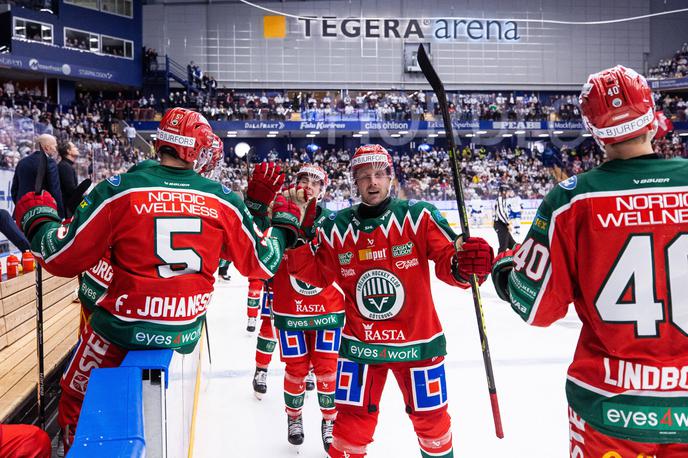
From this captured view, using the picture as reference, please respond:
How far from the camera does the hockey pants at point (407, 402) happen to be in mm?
2480

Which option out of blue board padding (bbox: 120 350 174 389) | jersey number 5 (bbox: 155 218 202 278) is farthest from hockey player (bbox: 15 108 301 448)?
blue board padding (bbox: 120 350 174 389)

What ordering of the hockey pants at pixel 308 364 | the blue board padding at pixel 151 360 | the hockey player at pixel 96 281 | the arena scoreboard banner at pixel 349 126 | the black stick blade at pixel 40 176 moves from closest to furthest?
the blue board padding at pixel 151 360, the black stick blade at pixel 40 176, the hockey player at pixel 96 281, the hockey pants at pixel 308 364, the arena scoreboard banner at pixel 349 126

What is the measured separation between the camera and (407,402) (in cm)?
255

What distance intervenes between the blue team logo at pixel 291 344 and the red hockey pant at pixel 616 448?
2204 millimetres

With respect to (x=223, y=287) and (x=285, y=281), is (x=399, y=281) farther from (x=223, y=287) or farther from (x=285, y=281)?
(x=223, y=287)

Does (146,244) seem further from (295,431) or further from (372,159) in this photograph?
(295,431)

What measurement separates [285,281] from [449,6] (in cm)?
2798

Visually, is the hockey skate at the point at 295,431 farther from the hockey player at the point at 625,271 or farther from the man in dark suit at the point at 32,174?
the man in dark suit at the point at 32,174

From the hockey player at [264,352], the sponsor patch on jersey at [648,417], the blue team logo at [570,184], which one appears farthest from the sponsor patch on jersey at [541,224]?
the hockey player at [264,352]

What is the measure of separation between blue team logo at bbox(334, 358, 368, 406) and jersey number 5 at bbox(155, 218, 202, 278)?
0.86 metres

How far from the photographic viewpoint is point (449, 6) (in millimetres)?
28688

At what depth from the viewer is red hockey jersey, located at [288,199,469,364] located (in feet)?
8.22

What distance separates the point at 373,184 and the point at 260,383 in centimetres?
224

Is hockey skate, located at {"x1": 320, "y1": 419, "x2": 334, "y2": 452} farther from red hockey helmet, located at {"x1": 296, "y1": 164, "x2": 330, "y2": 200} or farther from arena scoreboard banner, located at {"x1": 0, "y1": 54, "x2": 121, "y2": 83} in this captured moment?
arena scoreboard banner, located at {"x1": 0, "y1": 54, "x2": 121, "y2": 83}
